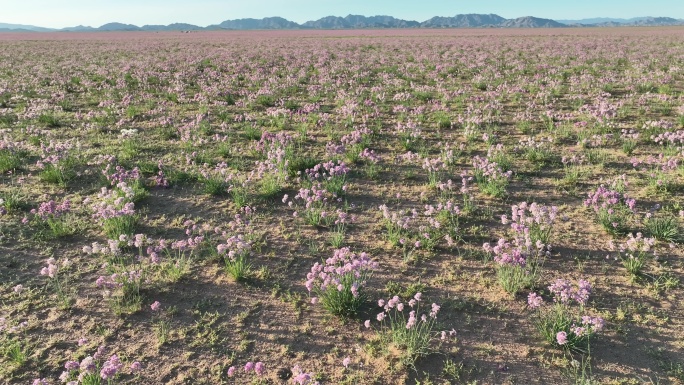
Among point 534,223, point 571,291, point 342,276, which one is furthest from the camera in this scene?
point 534,223

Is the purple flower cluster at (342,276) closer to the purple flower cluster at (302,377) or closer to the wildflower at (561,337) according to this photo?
the purple flower cluster at (302,377)

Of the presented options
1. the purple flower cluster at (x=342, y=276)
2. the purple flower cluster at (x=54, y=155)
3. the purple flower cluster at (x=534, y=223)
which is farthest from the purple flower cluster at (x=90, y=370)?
the purple flower cluster at (x=54, y=155)

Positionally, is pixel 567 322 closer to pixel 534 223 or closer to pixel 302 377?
pixel 534 223

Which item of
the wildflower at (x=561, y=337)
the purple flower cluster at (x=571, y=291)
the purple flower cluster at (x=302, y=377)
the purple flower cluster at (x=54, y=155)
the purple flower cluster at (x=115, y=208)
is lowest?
the purple flower cluster at (x=302, y=377)

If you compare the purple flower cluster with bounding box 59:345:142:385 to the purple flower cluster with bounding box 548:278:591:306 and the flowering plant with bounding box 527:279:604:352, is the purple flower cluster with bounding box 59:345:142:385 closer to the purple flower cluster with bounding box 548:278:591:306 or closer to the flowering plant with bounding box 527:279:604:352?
the flowering plant with bounding box 527:279:604:352

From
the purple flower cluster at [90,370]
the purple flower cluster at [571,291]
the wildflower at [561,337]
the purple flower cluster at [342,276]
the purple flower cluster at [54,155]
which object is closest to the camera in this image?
the purple flower cluster at [90,370]

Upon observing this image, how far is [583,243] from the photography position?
5.94 metres

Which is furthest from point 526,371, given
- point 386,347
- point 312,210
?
point 312,210

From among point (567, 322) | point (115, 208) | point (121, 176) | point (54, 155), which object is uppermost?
point (54, 155)

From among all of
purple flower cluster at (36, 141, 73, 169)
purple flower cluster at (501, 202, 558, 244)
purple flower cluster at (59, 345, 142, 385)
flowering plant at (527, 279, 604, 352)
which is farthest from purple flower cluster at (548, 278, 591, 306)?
purple flower cluster at (36, 141, 73, 169)

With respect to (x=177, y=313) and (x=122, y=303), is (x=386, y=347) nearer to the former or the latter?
(x=177, y=313)

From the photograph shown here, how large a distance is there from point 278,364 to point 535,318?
9.57 ft

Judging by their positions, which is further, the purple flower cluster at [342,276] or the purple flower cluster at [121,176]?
the purple flower cluster at [121,176]

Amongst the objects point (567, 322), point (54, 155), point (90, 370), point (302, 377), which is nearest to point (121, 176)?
point (54, 155)
